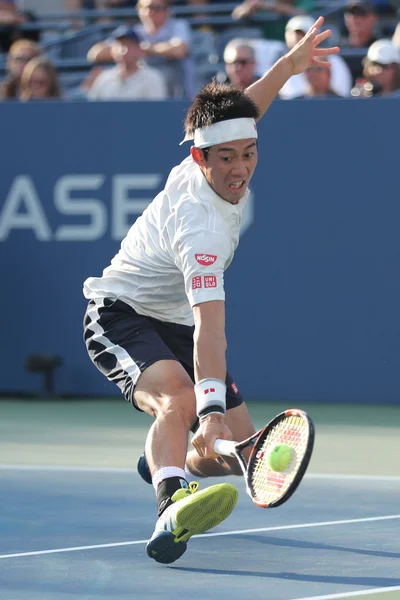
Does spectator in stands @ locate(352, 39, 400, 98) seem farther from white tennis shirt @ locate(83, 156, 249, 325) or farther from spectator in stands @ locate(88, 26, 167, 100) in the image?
white tennis shirt @ locate(83, 156, 249, 325)

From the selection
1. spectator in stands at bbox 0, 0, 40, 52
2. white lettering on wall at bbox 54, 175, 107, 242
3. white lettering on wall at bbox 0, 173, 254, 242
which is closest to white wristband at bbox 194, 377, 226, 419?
white lettering on wall at bbox 0, 173, 254, 242

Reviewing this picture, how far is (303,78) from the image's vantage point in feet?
33.8

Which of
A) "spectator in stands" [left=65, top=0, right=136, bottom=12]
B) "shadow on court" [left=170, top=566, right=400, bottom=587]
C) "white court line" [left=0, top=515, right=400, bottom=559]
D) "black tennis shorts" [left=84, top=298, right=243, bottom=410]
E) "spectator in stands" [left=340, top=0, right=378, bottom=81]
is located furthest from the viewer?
"spectator in stands" [left=65, top=0, right=136, bottom=12]

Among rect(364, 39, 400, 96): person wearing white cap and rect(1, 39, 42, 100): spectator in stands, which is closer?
rect(364, 39, 400, 96): person wearing white cap

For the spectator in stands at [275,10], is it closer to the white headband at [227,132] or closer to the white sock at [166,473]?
the white headband at [227,132]

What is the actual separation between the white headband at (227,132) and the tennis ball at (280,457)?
1.20 meters

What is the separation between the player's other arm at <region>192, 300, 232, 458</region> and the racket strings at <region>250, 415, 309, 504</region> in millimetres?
Answer: 151

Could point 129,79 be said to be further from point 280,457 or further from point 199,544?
point 280,457

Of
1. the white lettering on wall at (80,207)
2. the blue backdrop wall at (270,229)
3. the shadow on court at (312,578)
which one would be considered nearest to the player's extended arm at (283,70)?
the shadow on court at (312,578)

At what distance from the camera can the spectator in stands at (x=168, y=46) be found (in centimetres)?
1123

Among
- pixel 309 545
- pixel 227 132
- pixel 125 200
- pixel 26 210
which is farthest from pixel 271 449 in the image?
pixel 26 210

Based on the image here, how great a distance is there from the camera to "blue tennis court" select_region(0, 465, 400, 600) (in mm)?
4246

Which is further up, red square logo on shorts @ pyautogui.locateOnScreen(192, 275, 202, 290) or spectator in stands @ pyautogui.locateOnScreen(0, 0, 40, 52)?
spectator in stands @ pyautogui.locateOnScreen(0, 0, 40, 52)

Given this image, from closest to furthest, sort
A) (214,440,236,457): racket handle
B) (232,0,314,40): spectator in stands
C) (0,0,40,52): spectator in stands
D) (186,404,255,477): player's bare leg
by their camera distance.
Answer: (214,440,236,457): racket handle, (186,404,255,477): player's bare leg, (232,0,314,40): spectator in stands, (0,0,40,52): spectator in stands
